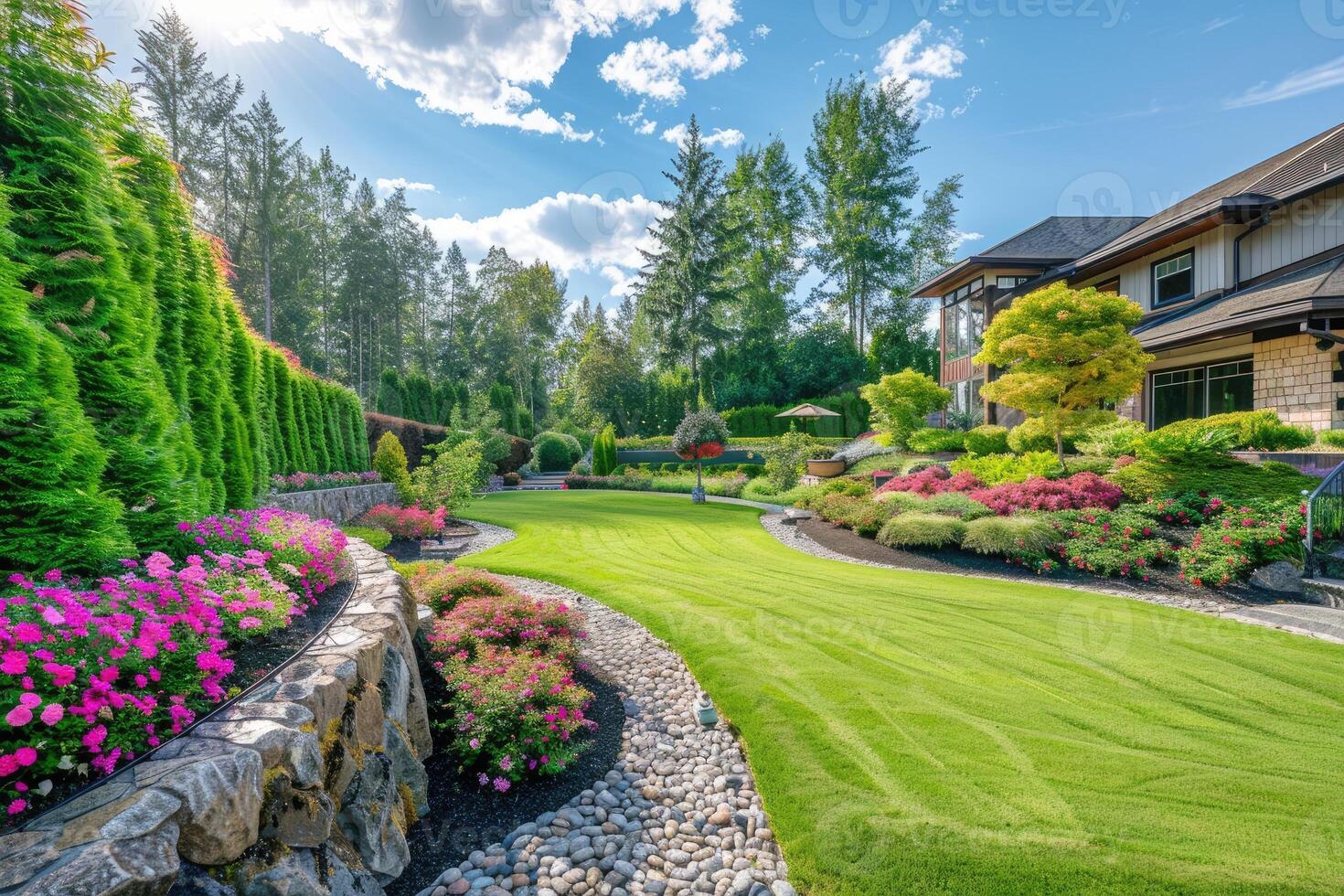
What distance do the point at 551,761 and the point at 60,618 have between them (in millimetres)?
2206

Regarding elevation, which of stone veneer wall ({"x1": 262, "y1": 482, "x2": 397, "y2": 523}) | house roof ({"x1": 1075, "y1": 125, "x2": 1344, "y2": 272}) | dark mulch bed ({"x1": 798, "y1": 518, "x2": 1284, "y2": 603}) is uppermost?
house roof ({"x1": 1075, "y1": 125, "x2": 1344, "y2": 272})

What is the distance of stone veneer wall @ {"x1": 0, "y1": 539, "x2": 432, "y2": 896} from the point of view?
128 cm

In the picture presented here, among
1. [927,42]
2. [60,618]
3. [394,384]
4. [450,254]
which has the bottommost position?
[60,618]

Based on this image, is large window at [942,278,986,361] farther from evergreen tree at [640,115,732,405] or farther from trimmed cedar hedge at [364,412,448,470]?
trimmed cedar hedge at [364,412,448,470]

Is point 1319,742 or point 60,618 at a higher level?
point 60,618

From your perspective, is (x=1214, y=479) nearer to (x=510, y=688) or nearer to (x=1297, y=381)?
(x=1297, y=381)

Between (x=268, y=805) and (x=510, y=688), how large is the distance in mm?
1562

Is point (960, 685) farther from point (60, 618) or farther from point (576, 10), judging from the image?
point (576, 10)

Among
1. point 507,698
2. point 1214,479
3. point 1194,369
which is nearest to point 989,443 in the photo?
point 1194,369

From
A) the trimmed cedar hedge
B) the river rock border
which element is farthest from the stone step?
the trimmed cedar hedge

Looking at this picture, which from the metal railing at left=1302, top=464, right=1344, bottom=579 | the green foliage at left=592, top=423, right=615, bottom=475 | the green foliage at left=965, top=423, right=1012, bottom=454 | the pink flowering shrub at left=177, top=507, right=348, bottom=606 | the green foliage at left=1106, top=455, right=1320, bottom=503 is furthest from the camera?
the green foliage at left=592, top=423, right=615, bottom=475

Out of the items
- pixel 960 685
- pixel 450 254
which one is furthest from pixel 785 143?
pixel 960 685

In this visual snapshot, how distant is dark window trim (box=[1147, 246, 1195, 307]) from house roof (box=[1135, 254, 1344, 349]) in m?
0.80

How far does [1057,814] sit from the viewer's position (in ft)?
8.23
